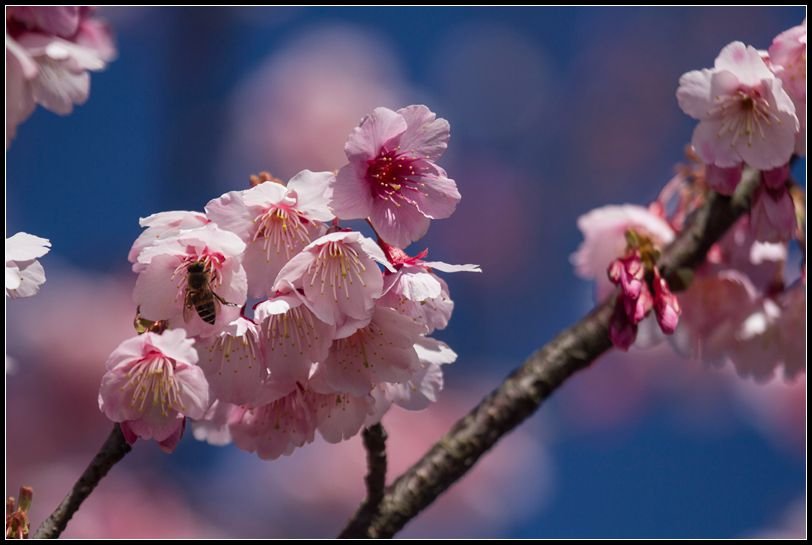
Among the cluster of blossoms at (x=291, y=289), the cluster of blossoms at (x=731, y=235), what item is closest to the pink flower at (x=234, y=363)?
the cluster of blossoms at (x=291, y=289)

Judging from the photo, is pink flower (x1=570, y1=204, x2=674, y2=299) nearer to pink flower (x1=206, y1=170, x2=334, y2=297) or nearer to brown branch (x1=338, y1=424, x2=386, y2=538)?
brown branch (x1=338, y1=424, x2=386, y2=538)

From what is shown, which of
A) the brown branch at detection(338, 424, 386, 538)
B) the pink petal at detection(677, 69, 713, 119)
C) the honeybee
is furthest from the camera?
the pink petal at detection(677, 69, 713, 119)

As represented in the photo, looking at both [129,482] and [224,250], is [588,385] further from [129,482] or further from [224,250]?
[224,250]

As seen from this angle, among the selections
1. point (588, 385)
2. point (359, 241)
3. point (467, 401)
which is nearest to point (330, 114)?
point (467, 401)

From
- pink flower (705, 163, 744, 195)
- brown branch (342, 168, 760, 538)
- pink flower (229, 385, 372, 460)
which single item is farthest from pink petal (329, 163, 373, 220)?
pink flower (705, 163, 744, 195)

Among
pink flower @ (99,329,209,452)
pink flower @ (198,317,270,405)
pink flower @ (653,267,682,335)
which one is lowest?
pink flower @ (99,329,209,452)

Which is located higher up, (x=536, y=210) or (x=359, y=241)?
(x=536, y=210)

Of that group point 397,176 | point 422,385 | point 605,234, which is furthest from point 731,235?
point 397,176
